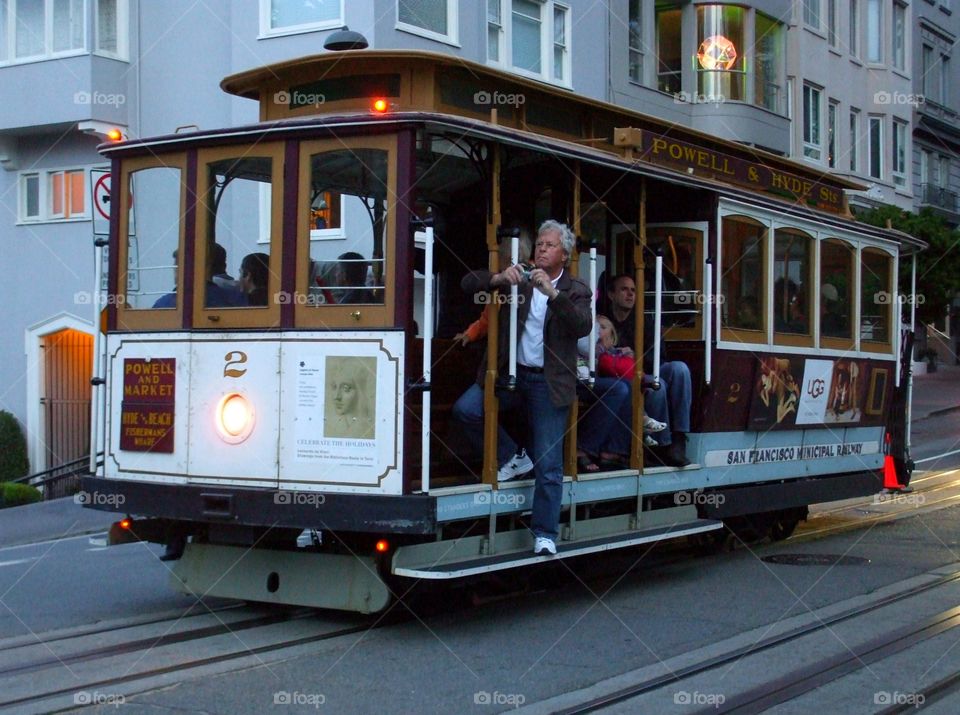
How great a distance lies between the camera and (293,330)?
7523 millimetres

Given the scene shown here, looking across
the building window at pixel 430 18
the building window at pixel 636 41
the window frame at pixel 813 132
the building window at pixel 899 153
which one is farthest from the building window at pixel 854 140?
the building window at pixel 430 18

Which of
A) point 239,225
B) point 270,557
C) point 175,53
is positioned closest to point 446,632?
point 270,557

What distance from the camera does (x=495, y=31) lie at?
20391mm

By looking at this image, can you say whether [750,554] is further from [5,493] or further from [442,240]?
[5,493]

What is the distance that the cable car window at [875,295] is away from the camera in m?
12.2

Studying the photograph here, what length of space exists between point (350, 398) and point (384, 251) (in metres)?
0.90

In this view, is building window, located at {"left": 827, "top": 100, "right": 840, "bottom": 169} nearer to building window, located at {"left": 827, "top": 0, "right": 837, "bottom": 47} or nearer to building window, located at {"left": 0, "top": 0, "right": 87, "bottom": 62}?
building window, located at {"left": 827, "top": 0, "right": 837, "bottom": 47}

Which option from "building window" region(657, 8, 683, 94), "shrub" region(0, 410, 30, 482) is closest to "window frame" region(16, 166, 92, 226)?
"shrub" region(0, 410, 30, 482)

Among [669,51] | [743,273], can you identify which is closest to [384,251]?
[743,273]

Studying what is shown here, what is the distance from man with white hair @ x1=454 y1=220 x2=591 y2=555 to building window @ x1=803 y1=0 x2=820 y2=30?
87.6 ft

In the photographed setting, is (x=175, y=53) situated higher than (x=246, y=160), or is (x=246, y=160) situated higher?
(x=175, y=53)

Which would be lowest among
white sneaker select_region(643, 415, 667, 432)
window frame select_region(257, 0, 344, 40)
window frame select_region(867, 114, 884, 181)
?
white sneaker select_region(643, 415, 667, 432)

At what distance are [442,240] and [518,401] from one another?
2014mm

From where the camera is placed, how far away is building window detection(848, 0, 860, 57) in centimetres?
3581
